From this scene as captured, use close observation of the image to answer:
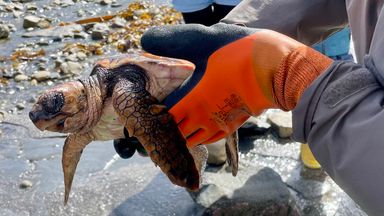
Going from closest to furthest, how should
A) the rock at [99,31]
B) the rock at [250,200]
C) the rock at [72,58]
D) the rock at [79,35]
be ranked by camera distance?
the rock at [250,200], the rock at [72,58], the rock at [99,31], the rock at [79,35]

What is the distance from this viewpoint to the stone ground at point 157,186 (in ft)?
10.5

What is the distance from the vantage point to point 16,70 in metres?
5.79

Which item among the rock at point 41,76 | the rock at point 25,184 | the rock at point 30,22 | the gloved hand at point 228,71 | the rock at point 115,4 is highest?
the gloved hand at point 228,71

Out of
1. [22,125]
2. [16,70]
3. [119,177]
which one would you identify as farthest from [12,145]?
[16,70]

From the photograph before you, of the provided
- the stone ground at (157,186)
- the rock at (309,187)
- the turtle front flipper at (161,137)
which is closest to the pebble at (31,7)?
the stone ground at (157,186)

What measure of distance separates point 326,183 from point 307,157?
0.74 ft

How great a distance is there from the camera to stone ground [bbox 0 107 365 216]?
10.5 feet

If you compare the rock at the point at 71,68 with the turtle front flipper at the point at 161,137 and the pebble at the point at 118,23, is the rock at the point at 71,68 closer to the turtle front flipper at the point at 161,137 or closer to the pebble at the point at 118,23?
the pebble at the point at 118,23

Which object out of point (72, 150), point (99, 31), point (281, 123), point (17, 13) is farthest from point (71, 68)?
point (72, 150)

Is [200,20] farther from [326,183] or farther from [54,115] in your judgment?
[54,115]

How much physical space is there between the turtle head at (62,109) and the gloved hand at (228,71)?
1.49 feet

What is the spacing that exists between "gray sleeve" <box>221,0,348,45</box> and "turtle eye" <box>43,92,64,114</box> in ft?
2.48

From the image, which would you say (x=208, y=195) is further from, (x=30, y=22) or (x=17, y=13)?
(x=17, y=13)

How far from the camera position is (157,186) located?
143 inches
